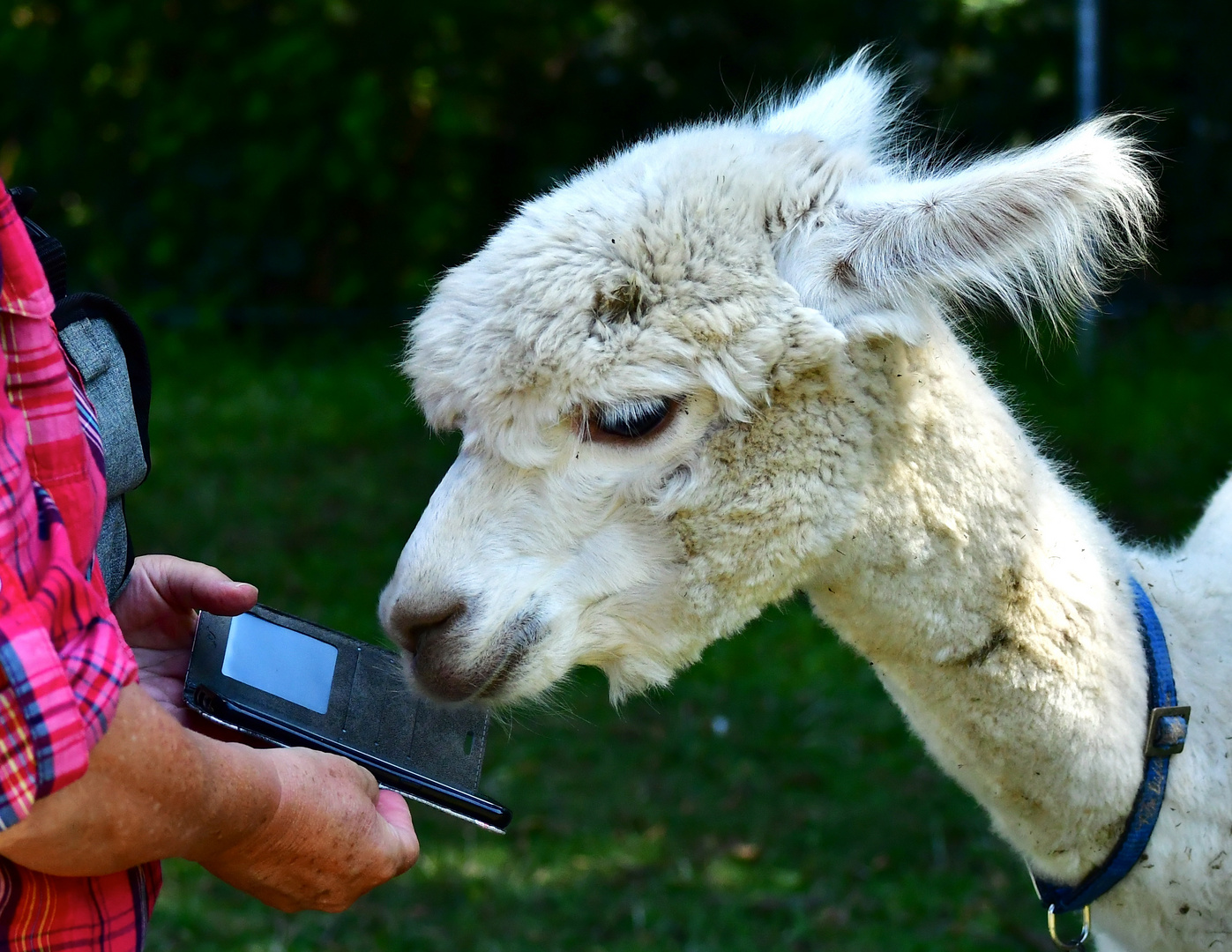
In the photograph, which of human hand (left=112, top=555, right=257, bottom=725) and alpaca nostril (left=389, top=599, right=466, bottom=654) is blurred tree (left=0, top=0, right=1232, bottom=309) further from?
alpaca nostril (left=389, top=599, right=466, bottom=654)

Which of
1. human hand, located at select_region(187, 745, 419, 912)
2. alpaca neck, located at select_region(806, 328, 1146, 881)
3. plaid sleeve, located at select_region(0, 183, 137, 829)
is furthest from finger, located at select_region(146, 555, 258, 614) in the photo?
alpaca neck, located at select_region(806, 328, 1146, 881)

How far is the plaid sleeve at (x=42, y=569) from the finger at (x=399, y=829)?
450 mm

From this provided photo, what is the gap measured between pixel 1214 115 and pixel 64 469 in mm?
7632

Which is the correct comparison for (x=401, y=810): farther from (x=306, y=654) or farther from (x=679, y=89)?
(x=679, y=89)

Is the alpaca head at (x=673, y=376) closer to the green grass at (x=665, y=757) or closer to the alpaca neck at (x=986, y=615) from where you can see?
the alpaca neck at (x=986, y=615)

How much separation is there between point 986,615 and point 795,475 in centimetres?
35

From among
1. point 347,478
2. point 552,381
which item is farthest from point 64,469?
point 347,478

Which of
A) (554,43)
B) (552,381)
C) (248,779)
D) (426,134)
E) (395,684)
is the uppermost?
(552,381)

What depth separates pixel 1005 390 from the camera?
7.05ft

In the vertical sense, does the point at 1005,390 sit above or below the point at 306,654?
above

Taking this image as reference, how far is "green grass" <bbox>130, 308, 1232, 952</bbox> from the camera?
139 inches

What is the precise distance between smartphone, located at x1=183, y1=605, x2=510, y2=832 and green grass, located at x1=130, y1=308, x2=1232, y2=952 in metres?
0.18

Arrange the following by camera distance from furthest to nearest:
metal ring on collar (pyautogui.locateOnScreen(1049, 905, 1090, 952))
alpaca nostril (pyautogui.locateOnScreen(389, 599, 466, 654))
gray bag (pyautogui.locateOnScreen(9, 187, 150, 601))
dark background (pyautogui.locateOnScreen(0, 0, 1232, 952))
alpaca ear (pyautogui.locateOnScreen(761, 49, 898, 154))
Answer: dark background (pyautogui.locateOnScreen(0, 0, 1232, 952))
alpaca ear (pyautogui.locateOnScreen(761, 49, 898, 154))
metal ring on collar (pyautogui.locateOnScreen(1049, 905, 1090, 952))
alpaca nostril (pyautogui.locateOnScreen(389, 599, 466, 654))
gray bag (pyautogui.locateOnScreen(9, 187, 150, 601))

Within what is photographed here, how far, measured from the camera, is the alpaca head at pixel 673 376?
1733 millimetres
